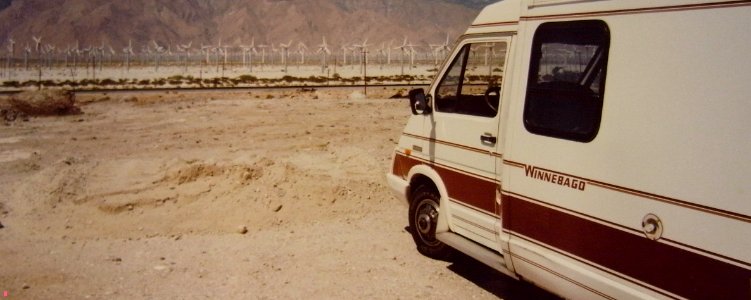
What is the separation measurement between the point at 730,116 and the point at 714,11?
2.05ft

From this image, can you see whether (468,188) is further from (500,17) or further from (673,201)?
(673,201)

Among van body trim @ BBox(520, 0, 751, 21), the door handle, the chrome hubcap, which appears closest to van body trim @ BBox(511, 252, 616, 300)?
the door handle

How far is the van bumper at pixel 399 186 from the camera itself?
653cm

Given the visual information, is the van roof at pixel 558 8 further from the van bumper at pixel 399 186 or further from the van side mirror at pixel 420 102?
the van bumper at pixel 399 186

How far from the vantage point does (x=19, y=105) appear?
2017 cm

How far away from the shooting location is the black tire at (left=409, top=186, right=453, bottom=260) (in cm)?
621

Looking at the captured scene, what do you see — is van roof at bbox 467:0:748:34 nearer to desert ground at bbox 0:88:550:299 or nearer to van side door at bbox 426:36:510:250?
van side door at bbox 426:36:510:250

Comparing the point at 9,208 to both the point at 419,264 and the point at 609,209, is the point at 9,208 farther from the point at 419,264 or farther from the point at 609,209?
the point at 609,209

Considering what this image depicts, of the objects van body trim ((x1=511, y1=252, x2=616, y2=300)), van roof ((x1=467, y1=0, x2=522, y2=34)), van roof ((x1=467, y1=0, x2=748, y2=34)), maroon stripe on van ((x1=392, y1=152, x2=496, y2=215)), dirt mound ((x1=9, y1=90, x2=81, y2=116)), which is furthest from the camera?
dirt mound ((x1=9, y1=90, x2=81, y2=116))

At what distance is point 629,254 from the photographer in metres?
3.66

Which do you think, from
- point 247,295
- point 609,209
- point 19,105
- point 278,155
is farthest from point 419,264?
point 19,105

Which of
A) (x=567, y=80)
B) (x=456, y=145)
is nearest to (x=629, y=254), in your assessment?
(x=567, y=80)

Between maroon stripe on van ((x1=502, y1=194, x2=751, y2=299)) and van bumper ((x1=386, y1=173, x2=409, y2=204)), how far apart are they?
1.99m

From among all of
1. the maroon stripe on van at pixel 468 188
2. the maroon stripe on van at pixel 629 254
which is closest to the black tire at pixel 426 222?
the maroon stripe on van at pixel 468 188
